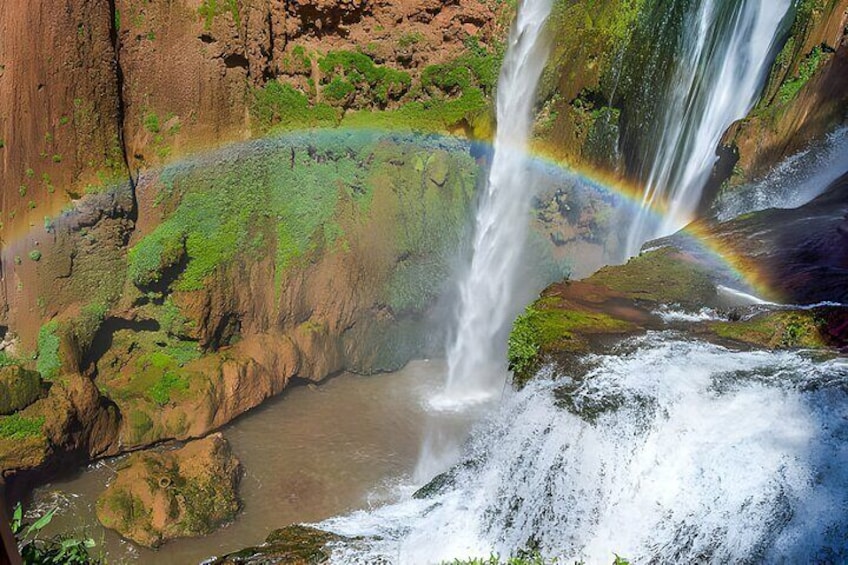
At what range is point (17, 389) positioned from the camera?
12438 mm

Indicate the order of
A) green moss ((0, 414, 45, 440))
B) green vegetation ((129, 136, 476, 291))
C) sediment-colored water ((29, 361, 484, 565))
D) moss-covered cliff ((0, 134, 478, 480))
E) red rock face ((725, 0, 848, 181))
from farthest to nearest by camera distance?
green vegetation ((129, 136, 476, 291)) → moss-covered cliff ((0, 134, 478, 480)) → green moss ((0, 414, 45, 440)) → sediment-colored water ((29, 361, 484, 565)) → red rock face ((725, 0, 848, 181))

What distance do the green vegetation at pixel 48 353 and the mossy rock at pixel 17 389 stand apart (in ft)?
1.61

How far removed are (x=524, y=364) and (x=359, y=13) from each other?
38.8ft

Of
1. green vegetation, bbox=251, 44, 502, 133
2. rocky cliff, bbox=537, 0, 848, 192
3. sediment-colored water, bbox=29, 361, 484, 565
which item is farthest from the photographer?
green vegetation, bbox=251, 44, 502, 133

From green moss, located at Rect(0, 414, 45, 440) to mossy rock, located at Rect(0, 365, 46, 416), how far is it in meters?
0.14

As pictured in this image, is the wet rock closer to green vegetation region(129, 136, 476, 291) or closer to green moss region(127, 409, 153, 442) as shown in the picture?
green moss region(127, 409, 153, 442)

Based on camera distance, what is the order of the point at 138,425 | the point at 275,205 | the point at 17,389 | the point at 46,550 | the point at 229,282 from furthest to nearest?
1. the point at 275,205
2. the point at 229,282
3. the point at 138,425
4. the point at 17,389
5. the point at 46,550

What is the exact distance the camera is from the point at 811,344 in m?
7.90

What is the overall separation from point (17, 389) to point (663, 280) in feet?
36.7

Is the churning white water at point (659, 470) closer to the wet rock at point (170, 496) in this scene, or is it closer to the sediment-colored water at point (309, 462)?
the sediment-colored water at point (309, 462)

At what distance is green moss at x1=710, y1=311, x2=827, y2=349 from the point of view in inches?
313

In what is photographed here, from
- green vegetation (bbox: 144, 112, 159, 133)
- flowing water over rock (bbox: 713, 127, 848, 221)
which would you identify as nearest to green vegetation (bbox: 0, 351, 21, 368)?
green vegetation (bbox: 144, 112, 159, 133)

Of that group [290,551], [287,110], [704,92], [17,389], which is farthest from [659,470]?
[287,110]

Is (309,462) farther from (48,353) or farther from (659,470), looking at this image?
(659,470)
